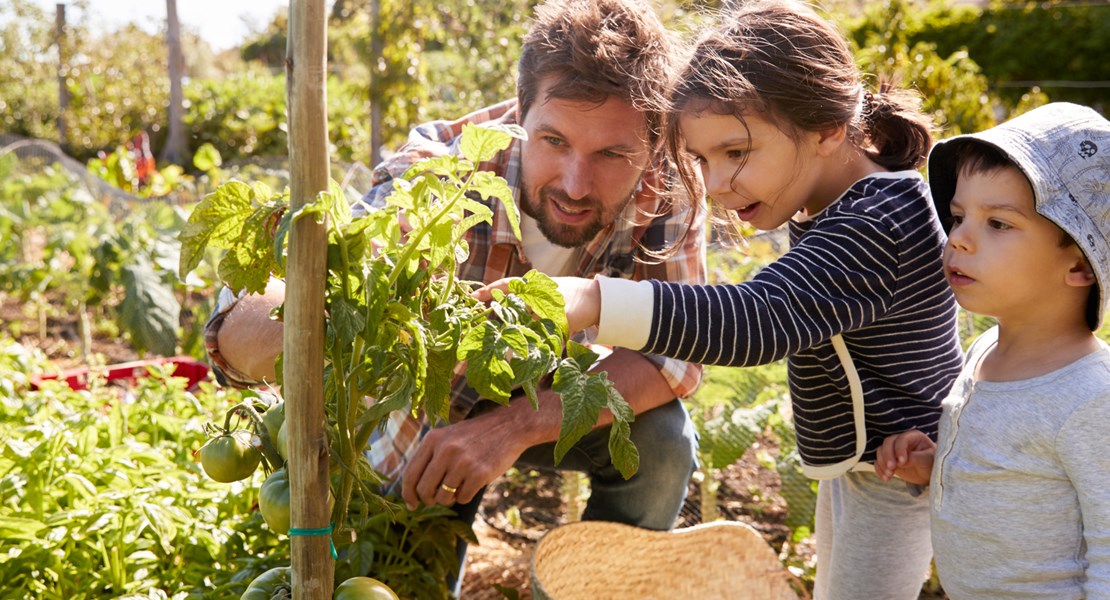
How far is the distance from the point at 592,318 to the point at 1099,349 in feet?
2.12

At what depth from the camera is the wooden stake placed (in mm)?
863

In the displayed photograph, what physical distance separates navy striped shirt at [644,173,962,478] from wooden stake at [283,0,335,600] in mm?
396

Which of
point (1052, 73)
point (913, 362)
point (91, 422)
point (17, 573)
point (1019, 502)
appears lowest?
point (17, 573)

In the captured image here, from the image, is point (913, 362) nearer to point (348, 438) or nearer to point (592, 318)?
point (592, 318)

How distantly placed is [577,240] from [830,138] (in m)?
0.54

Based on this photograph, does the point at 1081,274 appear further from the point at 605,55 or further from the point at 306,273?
the point at 306,273

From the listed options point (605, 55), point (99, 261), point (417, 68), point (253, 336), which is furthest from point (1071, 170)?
point (417, 68)

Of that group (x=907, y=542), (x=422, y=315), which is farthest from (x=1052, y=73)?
Answer: (x=422, y=315)

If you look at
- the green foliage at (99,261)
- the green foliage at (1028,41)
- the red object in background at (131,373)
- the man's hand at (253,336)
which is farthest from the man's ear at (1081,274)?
the green foliage at (1028,41)

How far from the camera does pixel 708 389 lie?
2318 mm

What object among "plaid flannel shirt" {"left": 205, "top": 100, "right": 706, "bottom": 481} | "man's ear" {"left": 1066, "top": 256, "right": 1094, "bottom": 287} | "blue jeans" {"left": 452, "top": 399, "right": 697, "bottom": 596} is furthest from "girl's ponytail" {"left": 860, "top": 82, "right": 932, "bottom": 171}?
"blue jeans" {"left": 452, "top": 399, "right": 697, "bottom": 596}

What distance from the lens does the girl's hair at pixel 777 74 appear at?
1.27m

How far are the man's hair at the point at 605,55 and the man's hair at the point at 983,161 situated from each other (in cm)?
46

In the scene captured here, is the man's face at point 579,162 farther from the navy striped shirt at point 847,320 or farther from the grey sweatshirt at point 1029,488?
the grey sweatshirt at point 1029,488
